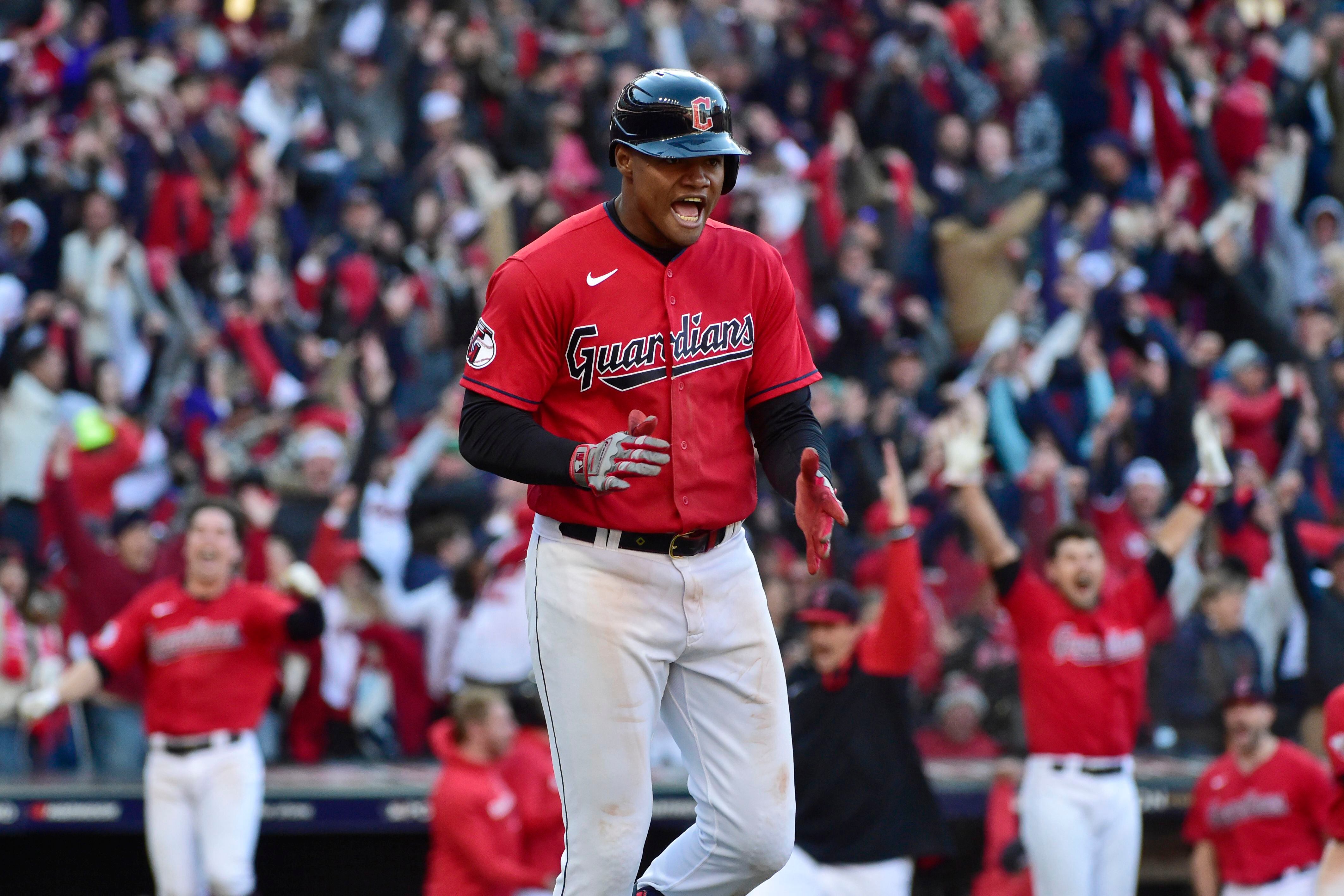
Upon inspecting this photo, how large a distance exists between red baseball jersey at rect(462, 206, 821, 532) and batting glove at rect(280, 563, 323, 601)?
3.38 metres

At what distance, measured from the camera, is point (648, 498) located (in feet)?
11.7

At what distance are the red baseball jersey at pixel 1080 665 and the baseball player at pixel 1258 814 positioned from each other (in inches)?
20.3

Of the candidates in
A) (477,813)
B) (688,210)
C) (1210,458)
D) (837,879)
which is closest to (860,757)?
(837,879)

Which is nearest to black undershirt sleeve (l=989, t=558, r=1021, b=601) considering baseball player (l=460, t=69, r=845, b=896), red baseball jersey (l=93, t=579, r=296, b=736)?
red baseball jersey (l=93, t=579, r=296, b=736)

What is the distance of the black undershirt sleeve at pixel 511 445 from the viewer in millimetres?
3326

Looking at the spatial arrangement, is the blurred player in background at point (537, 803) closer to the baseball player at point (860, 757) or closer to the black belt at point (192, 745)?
the baseball player at point (860, 757)

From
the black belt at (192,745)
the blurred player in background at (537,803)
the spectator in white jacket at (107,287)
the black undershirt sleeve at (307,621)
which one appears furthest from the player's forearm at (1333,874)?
the spectator in white jacket at (107,287)

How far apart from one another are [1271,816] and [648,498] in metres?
4.26

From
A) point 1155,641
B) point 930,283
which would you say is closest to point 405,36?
point 930,283

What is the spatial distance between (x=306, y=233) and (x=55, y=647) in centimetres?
428

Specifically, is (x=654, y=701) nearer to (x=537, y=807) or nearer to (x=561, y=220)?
(x=537, y=807)

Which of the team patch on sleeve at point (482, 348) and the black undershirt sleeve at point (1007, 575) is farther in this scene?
the black undershirt sleeve at point (1007, 575)

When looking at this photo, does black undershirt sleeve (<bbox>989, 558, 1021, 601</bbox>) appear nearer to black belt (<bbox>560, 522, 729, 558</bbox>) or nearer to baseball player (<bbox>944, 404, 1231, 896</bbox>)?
baseball player (<bbox>944, 404, 1231, 896</bbox>)

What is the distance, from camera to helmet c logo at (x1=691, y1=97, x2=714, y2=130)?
3.49 metres
